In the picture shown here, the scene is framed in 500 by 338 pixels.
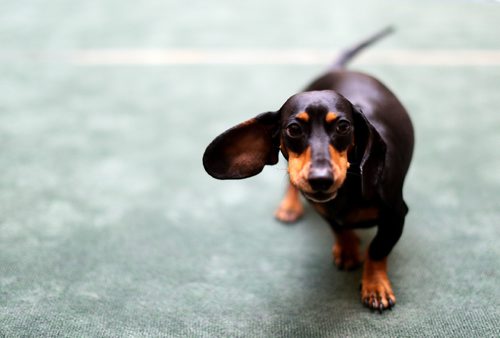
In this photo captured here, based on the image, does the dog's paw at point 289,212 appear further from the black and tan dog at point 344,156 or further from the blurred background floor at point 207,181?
the black and tan dog at point 344,156

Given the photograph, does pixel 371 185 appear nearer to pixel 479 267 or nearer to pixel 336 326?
pixel 336 326

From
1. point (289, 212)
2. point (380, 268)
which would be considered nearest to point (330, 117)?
point (380, 268)

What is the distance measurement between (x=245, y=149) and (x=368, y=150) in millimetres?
303

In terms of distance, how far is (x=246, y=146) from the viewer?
1.42 meters

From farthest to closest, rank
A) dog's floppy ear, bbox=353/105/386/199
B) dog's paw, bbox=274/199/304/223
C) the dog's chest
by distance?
dog's paw, bbox=274/199/304/223 < the dog's chest < dog's floppy ear, bbox=353/105/386/199

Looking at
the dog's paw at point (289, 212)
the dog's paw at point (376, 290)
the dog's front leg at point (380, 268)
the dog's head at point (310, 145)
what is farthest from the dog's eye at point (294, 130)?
the dog's paw at point (289, 212)

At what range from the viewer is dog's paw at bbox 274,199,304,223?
1.90 meters

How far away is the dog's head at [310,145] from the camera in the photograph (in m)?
1.24

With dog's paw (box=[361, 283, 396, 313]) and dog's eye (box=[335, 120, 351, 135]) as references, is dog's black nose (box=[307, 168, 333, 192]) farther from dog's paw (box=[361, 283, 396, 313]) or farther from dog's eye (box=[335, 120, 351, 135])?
dog's paw (box=[361, 283, 396, 313])

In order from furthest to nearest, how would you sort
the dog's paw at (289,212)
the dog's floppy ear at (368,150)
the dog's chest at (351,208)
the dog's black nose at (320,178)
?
the dog's paw at (289,212) → the dog's chest at (351,208) → the dog's floppy ear at (368,150) → the dog's black nose at (320,178)

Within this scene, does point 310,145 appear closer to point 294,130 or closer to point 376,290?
point 294,130

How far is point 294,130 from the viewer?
1.30m

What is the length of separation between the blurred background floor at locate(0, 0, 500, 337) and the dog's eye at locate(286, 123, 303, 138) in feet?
1.70

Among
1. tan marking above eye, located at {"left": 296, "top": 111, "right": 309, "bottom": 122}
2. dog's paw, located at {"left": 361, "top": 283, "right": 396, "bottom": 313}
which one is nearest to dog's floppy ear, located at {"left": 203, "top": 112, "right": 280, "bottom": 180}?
tan marking above eye, located at {"left": 296, "top": 111, "right": 309, "bottom": 122}
